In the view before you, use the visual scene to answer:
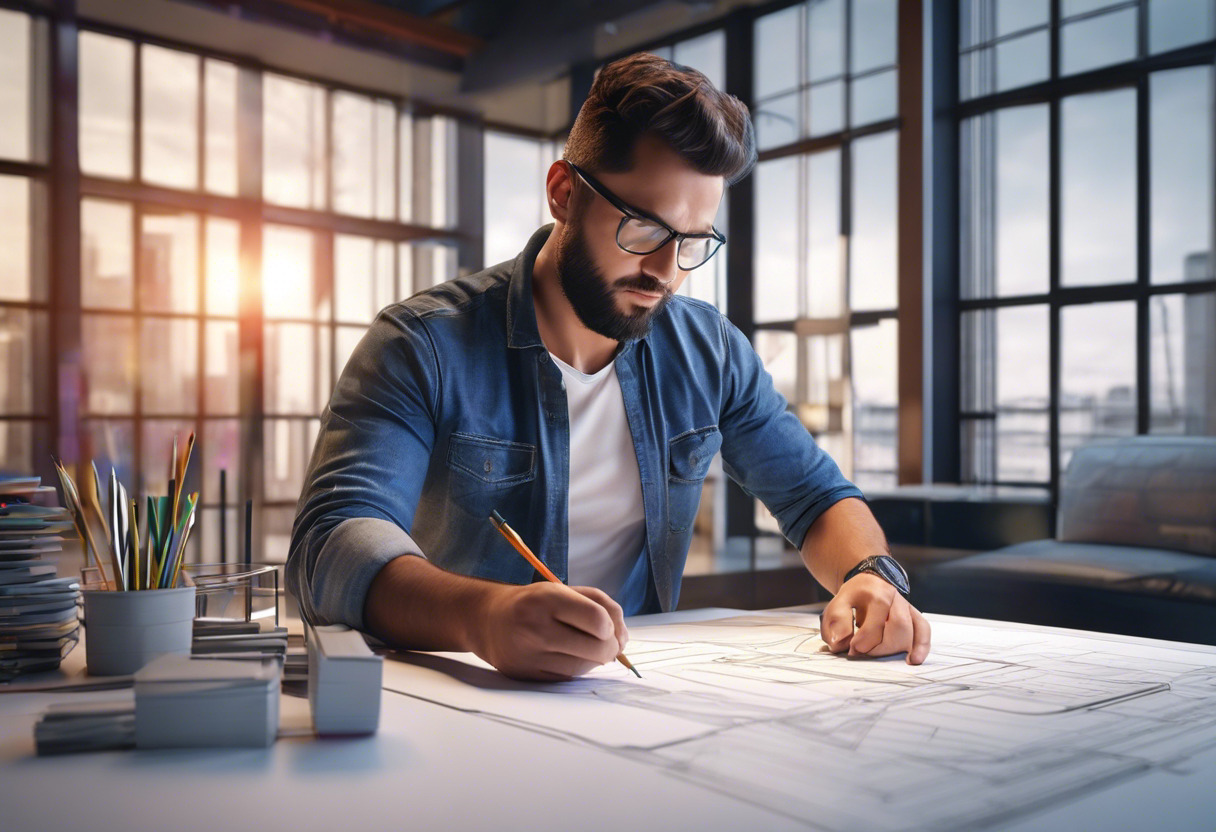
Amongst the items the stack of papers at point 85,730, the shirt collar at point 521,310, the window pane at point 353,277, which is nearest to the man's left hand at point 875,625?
the shirt collar at point 521,310

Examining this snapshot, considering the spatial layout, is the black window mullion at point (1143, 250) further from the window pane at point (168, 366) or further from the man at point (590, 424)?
the window pane at point (168, 366)

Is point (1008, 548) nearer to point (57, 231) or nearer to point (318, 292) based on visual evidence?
point (318, 292)

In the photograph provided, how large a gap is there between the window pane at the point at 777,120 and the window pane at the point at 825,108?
0.09 meters

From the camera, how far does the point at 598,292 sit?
1490 mm

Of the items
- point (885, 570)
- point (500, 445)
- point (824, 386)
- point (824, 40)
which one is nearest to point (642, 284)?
point (500, 445)

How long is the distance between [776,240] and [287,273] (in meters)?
2.92

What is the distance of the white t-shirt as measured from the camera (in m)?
1.59

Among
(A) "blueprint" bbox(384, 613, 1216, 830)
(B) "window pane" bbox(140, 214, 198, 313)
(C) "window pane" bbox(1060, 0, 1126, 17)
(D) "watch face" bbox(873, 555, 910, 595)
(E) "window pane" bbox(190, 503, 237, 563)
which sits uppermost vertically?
(C) "window pane" bbox(1060, 0, 1126, 17)

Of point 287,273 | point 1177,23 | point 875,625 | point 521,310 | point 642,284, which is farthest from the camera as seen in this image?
point 287,273

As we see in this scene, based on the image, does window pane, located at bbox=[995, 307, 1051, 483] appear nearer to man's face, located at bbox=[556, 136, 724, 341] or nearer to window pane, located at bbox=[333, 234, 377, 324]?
window pane, located at bbox=[333, 234, 377, 324]

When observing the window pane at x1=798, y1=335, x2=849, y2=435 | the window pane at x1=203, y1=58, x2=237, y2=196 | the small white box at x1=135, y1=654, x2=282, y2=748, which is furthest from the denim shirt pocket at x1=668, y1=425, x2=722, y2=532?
the window pane at x1=203, y1=58, x2=237, y2=196

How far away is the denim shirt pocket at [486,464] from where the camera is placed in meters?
1.46

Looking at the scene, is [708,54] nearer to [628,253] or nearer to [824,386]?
[824,386]

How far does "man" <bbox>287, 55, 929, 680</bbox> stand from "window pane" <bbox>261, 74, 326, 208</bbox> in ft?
14.5
